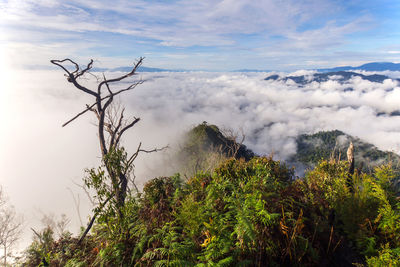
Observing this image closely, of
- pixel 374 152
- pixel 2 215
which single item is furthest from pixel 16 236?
pixel 374 152

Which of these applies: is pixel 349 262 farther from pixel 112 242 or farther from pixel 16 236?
pixel 16 236

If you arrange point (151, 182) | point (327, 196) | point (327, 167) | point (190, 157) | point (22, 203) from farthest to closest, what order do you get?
1. point (22, 203)
2. point (190, 157)
3. point (327, 167)
4. point (151, 182)
5. point (327, 196)

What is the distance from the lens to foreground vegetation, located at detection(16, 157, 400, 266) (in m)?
3.20

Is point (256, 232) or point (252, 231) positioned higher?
point (252, 231)

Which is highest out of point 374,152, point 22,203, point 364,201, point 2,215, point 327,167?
point 364,201

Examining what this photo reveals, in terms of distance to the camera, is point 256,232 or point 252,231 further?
point 256,232

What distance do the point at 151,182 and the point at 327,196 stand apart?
4.56 m

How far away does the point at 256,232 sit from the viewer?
3.32 meters

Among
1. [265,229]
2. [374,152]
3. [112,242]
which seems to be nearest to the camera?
[265,229]

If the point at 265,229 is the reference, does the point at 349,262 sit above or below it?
below

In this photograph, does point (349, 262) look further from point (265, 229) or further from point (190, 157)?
point (190, 157)

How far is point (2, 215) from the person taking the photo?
31.8 m

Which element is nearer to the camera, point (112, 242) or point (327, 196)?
point (112, 242)

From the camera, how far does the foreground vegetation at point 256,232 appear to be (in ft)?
10.5
